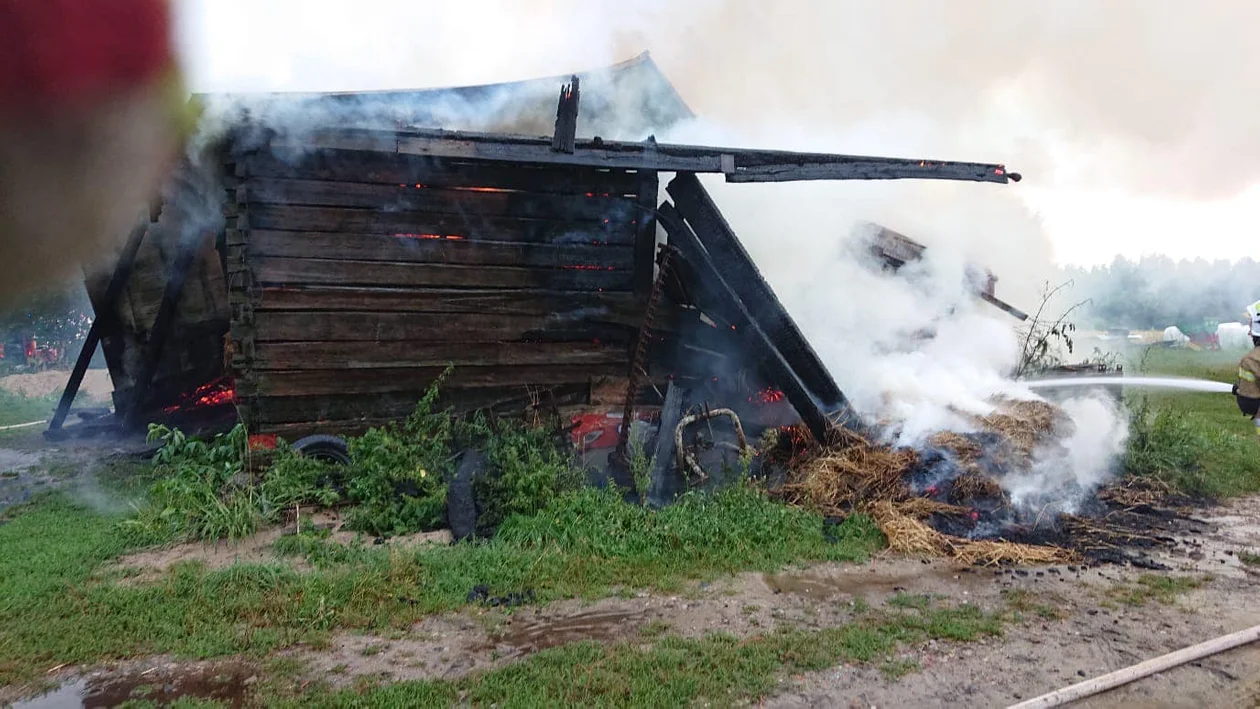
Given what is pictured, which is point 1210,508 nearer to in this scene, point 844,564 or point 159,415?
point 844,564

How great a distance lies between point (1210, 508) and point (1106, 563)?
8.16 ft

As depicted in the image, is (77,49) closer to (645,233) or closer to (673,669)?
(645,233)

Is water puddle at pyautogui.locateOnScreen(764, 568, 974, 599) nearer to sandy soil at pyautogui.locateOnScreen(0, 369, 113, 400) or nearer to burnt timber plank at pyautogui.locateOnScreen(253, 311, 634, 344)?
burnt timber plank at pyautogui.locateOnScreen(253, 311, 634, 344)

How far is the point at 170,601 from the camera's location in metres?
4.78

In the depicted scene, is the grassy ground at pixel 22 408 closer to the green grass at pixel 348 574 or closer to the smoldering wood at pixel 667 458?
the green grass at pixel 348 574

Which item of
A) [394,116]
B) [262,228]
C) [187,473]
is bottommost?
[187,473]

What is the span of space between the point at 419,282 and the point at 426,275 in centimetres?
10

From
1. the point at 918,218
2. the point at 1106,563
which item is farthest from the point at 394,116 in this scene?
the point at 918,218

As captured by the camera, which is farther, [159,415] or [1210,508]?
[159,415]

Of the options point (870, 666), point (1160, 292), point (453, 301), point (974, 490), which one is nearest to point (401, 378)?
point (453, 301)

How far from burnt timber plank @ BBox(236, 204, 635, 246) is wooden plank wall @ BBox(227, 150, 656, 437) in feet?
0.04

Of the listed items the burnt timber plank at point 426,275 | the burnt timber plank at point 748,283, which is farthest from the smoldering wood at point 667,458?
the burnt timber plank at point 426,275

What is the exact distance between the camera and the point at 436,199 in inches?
293

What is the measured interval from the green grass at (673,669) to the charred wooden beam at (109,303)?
8557 millimetres
